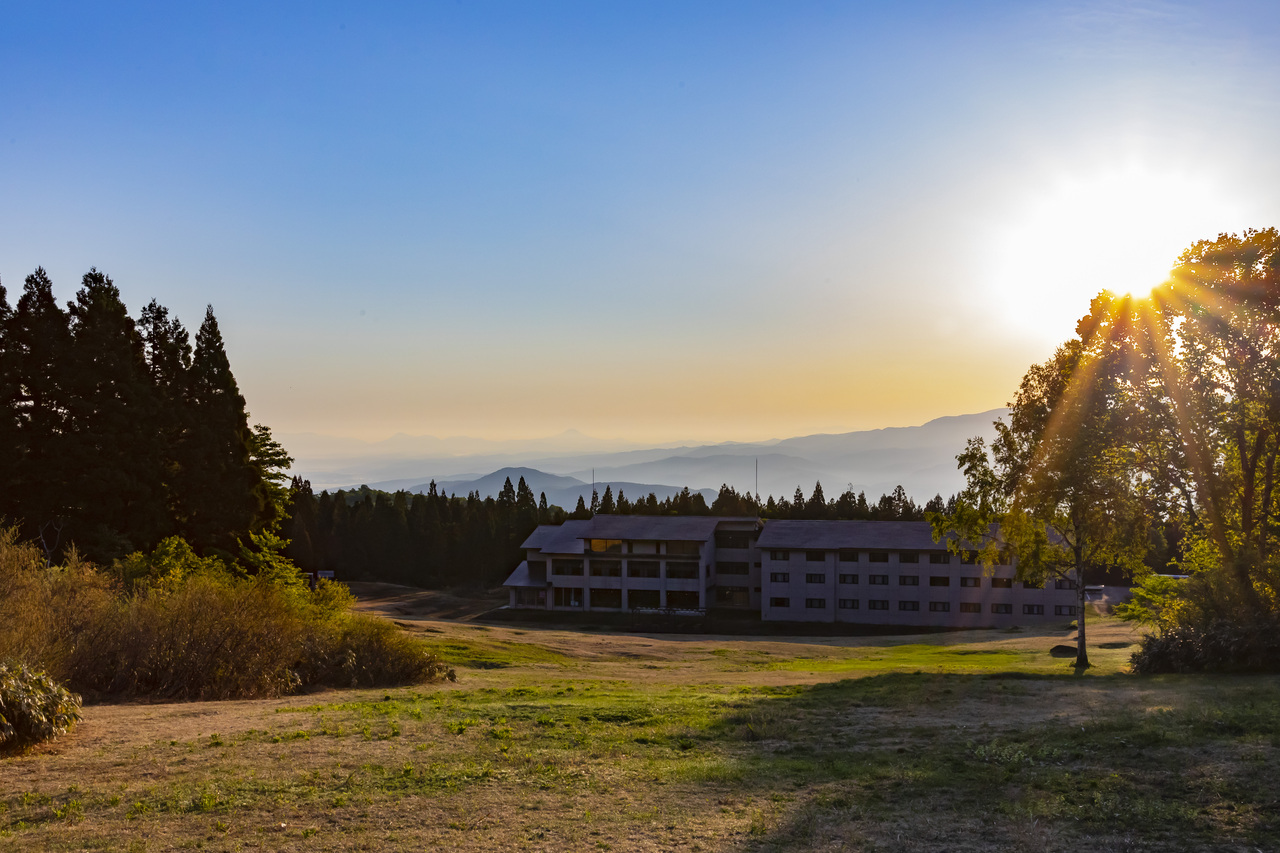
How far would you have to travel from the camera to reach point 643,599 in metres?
79.2

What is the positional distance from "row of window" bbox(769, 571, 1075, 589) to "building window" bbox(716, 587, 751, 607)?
6931 mm

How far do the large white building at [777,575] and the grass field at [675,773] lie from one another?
51.4 m

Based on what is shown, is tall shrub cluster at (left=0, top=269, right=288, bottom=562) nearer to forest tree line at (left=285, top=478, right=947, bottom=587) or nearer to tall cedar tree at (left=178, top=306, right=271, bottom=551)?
tall cedar tree at (left=178, top=306, right=271, bottom=551)

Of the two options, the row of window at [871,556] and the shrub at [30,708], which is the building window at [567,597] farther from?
the shrub at [30,708]

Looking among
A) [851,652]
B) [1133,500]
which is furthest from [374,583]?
[1133,500]

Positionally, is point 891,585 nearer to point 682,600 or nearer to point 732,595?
point 732,595

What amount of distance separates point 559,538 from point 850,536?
2677 centimetres

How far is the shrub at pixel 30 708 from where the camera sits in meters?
14.1

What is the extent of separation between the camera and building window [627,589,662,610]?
7862 centimetres

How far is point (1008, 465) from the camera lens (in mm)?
36688

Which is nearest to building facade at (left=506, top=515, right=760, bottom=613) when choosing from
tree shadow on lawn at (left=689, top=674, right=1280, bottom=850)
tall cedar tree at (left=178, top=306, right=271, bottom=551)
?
tall cedar tree at (left=178, top=306, right=271, bottom=551)

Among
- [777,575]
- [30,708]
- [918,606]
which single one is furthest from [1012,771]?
[777,575]

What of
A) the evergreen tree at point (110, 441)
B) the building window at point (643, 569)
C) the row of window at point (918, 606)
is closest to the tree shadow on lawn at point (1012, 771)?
the evergreen tree at point (110, 441)

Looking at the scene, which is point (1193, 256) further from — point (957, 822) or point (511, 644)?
point (511, 644)
